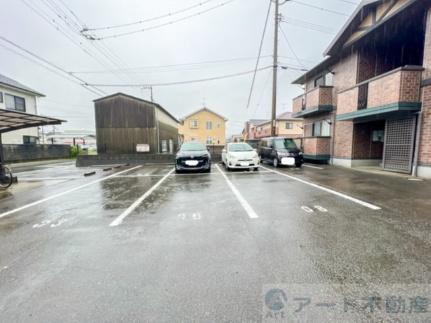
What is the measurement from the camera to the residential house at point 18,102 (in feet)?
54.3

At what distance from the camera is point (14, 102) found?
17.7 metres

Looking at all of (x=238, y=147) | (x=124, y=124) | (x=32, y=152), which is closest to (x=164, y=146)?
(x=124, y=124)

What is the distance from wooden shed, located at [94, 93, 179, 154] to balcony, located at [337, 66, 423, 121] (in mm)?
13999

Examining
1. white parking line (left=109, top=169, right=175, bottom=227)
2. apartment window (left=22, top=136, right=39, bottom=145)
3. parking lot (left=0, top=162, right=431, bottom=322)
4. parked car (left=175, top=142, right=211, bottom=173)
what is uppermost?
apartment window (left=22, top=136, right=39, bottom=145)

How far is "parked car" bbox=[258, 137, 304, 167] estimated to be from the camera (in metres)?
10.3

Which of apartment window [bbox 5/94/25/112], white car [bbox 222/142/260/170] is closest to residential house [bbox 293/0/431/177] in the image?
white car [bbox 222/142/260/170]

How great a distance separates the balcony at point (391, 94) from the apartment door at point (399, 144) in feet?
1.83

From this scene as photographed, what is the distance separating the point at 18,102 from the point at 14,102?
390 millimetres

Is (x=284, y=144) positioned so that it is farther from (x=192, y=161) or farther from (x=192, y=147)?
(x=192, y=161)

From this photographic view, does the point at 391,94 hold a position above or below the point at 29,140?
above

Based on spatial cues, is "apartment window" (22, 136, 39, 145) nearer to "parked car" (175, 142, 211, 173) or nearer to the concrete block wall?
the concrete block wall

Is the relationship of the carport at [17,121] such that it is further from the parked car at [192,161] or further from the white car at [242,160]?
the white car at [242,160]

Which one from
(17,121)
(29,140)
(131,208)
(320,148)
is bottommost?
(131,208)

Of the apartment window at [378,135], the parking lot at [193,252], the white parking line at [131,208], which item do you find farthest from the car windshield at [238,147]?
the apartment window at [378,135]
